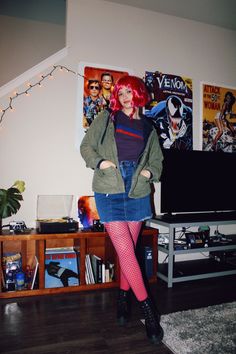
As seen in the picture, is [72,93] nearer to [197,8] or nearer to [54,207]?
[54,207]

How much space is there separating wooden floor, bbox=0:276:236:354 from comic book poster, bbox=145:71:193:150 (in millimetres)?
1444

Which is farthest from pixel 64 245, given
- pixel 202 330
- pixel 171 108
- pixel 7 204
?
pixel 171 108

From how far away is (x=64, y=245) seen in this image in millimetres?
2482

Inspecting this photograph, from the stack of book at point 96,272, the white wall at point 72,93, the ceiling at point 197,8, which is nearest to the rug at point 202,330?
the stack of book at point 96,272

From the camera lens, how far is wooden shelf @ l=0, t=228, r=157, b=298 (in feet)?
6.71

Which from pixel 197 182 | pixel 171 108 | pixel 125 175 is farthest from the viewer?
pixel 171 108

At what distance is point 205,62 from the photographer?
307 centimetres

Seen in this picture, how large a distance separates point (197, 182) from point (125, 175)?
53.8 inches

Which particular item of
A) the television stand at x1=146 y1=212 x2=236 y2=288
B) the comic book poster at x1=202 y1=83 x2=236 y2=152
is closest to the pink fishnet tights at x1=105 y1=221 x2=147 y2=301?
the television stand at x1=146 y1=212 x2=236 y2=288

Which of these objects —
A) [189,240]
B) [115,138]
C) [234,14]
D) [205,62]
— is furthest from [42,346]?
[234,14]

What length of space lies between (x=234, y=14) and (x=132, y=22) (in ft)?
3.59

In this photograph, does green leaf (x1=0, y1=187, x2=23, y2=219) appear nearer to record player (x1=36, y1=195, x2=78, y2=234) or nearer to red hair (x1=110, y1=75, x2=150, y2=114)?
record player (x1=36, y1=195, x2=78, y2=234)

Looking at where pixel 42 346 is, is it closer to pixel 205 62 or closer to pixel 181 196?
pixel 181 196

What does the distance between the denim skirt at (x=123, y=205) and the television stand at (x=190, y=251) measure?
0.78m
